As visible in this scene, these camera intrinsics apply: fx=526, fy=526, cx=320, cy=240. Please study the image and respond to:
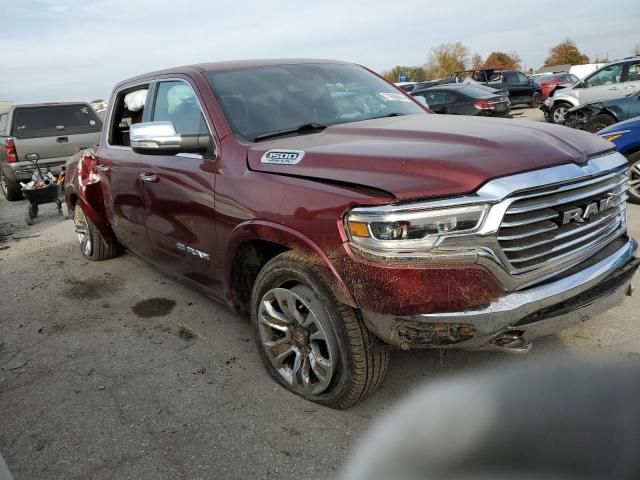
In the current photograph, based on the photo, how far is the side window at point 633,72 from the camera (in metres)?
12.2

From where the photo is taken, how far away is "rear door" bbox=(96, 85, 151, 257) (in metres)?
4.21

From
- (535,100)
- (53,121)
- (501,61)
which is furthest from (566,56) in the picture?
(53,121)

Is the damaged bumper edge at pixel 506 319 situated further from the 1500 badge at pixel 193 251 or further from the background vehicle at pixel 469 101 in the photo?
the background vehicle at pixel 469 101

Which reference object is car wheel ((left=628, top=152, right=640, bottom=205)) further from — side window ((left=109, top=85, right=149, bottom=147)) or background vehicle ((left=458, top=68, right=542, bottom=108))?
background vehicle ((left=458, top=68, right=542, bottom=108))

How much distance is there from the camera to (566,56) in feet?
241

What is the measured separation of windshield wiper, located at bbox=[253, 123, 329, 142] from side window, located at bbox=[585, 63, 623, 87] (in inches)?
475

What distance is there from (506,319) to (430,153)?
0.79 metres

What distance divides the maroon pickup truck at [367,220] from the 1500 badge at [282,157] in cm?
2

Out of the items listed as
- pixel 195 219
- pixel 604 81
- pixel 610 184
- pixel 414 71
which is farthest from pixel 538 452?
pixel 414 71

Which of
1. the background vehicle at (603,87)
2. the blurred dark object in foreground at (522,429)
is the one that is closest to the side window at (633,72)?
the background vehicle at (603,87)

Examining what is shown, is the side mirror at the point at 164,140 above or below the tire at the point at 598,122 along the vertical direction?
above

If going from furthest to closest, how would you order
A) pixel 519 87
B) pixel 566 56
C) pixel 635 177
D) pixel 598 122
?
pixel 566 56
pixel 519 87
pixel 598 122
pixel 635 177

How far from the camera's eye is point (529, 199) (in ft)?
7.29

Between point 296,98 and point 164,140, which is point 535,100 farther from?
point 164,140
